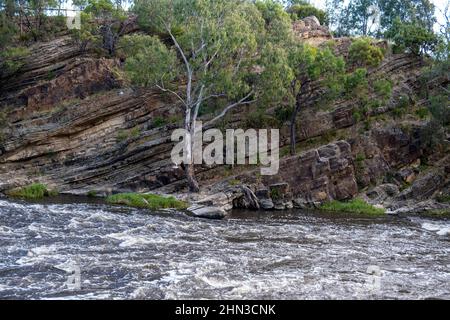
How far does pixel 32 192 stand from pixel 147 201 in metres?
8.50

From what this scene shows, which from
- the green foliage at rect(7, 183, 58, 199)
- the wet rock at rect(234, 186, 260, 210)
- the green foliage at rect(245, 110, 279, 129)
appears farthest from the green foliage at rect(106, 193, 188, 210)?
the green foliage at rect(245, 110, 279, 129)

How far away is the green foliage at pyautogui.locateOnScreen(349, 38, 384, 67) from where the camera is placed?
49000 mm

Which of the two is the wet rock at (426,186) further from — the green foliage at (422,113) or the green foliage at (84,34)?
the green foliage at (84,34)

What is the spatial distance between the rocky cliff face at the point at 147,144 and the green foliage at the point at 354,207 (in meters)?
1.11

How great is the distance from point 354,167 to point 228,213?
44.3 ft

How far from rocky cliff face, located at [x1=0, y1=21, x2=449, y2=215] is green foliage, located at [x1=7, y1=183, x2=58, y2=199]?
1.16 m

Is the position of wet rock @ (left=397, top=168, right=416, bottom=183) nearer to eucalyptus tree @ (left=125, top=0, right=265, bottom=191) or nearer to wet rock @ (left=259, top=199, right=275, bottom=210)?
wet rock @ (left=259, top=199, right=275, bottom=210)

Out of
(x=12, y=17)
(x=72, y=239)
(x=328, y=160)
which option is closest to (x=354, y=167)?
(x=328, y=160)

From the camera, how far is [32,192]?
37000 mm

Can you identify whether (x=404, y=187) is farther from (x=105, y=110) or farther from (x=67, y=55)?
(x=67, y=55)

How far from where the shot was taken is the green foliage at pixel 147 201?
34594mm

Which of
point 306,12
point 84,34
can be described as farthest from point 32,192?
point 306,12

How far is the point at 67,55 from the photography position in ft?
179

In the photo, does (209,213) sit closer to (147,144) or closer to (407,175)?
(147,144)
